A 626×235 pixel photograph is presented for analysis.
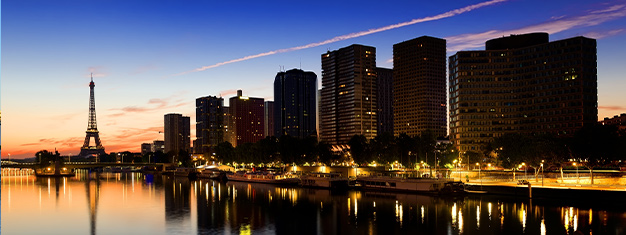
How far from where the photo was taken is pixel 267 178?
162 metres

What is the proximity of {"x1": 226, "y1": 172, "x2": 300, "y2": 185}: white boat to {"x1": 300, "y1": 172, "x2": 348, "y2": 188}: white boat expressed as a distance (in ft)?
25.1

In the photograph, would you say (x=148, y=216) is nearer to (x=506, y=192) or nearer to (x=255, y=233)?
(x=255, y=233)

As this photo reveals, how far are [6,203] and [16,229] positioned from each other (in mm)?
41929

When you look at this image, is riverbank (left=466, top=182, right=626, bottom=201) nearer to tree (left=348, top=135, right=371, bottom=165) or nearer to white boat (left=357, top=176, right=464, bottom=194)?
white boat (left=357, top=176, right=464, bottom=194)

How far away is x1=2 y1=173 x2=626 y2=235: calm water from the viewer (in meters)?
69.0

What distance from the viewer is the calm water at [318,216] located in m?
69.0

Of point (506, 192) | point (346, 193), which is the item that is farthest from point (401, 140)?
point (506, 192)

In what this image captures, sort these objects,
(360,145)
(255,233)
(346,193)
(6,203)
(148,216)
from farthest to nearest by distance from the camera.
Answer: (360,145), (346,193), (6,203), (148,216), (255,233)

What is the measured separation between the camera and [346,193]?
400 feet

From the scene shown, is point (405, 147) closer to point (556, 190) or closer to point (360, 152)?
point (360, 152)

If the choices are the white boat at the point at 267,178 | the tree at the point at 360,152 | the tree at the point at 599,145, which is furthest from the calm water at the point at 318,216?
the tree at the point at 360,152

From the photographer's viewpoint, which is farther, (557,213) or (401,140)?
(401,140)

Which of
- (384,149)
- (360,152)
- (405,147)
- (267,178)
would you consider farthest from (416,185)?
(360,152)

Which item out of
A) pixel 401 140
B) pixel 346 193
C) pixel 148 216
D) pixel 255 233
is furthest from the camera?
pixel 401 140
